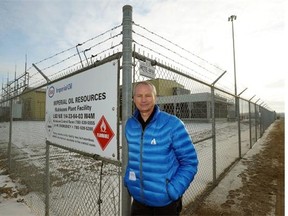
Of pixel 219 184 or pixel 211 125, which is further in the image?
pixel 219 184

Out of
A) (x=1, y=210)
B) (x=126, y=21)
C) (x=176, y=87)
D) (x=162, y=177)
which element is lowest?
(x=1, y=210)

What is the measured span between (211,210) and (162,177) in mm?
2996

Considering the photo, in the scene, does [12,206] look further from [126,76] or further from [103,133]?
[126,76]

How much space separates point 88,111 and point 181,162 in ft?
4.30

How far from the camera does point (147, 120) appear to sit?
7.12 ft

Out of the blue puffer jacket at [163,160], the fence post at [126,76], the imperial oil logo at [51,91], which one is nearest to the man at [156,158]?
the blue puffer jacket at [163,160]

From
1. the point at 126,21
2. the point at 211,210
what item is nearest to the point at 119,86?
the point at 126,21

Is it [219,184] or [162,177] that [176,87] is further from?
[219,184]

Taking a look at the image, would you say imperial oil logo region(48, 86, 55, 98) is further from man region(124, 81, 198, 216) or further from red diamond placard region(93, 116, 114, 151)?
man region(124, 81, 198, 216)

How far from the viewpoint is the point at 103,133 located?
2.59m

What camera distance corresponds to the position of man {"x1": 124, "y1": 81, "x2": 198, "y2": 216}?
2016 mm

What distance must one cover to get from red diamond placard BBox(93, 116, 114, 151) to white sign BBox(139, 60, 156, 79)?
65 centimetres

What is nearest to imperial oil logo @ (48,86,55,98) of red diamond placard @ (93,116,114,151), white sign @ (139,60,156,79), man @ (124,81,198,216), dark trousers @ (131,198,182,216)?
red diamond placard @ (93,116,114,151)

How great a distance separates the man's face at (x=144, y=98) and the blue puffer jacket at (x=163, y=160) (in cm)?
10
